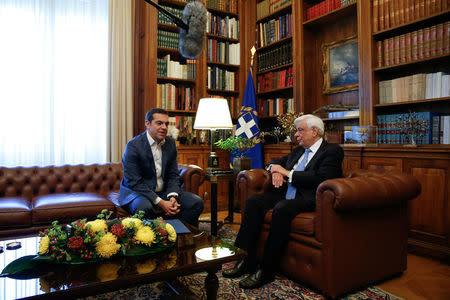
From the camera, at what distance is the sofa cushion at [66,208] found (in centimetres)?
241

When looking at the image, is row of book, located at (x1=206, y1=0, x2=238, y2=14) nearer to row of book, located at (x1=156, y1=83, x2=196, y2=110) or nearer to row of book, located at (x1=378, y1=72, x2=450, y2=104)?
row of book, located at (x1=156, y1=83, x2=196, y2=110)

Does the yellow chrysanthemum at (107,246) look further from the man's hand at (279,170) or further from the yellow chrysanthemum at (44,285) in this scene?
the man's hand at (279,170)

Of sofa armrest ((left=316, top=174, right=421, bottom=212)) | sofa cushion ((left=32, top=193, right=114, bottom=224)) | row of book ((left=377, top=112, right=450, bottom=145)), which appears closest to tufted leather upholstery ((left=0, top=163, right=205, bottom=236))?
sofa cushion ((left=32, top=193, right=114, bottom=224))

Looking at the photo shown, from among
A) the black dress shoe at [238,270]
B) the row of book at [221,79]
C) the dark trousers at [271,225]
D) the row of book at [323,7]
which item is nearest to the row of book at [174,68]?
the row of book at [221,79]

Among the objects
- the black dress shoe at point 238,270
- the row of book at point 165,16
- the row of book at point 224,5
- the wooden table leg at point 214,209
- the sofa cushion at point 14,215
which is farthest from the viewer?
the row of book at point 224,5

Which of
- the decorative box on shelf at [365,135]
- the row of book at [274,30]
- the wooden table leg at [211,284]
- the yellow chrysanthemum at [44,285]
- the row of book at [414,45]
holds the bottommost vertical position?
the wooden table leg at [211,284]

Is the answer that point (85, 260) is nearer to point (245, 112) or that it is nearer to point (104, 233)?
point (104, 233)

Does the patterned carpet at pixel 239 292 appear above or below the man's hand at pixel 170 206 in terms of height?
below

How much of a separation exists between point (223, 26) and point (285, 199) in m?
3.06

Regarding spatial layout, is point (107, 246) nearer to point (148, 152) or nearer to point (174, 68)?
point (148, 152)

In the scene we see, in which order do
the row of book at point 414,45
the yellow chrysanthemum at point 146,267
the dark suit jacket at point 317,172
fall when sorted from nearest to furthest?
the yellow chrysanthemum at point 146,267 → the dark suit jacket at point 317,172 → the row of book at point 414,45

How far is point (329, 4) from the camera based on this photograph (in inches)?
143

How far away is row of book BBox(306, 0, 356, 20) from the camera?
3488 millimetres

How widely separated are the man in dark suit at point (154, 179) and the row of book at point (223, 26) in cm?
227
